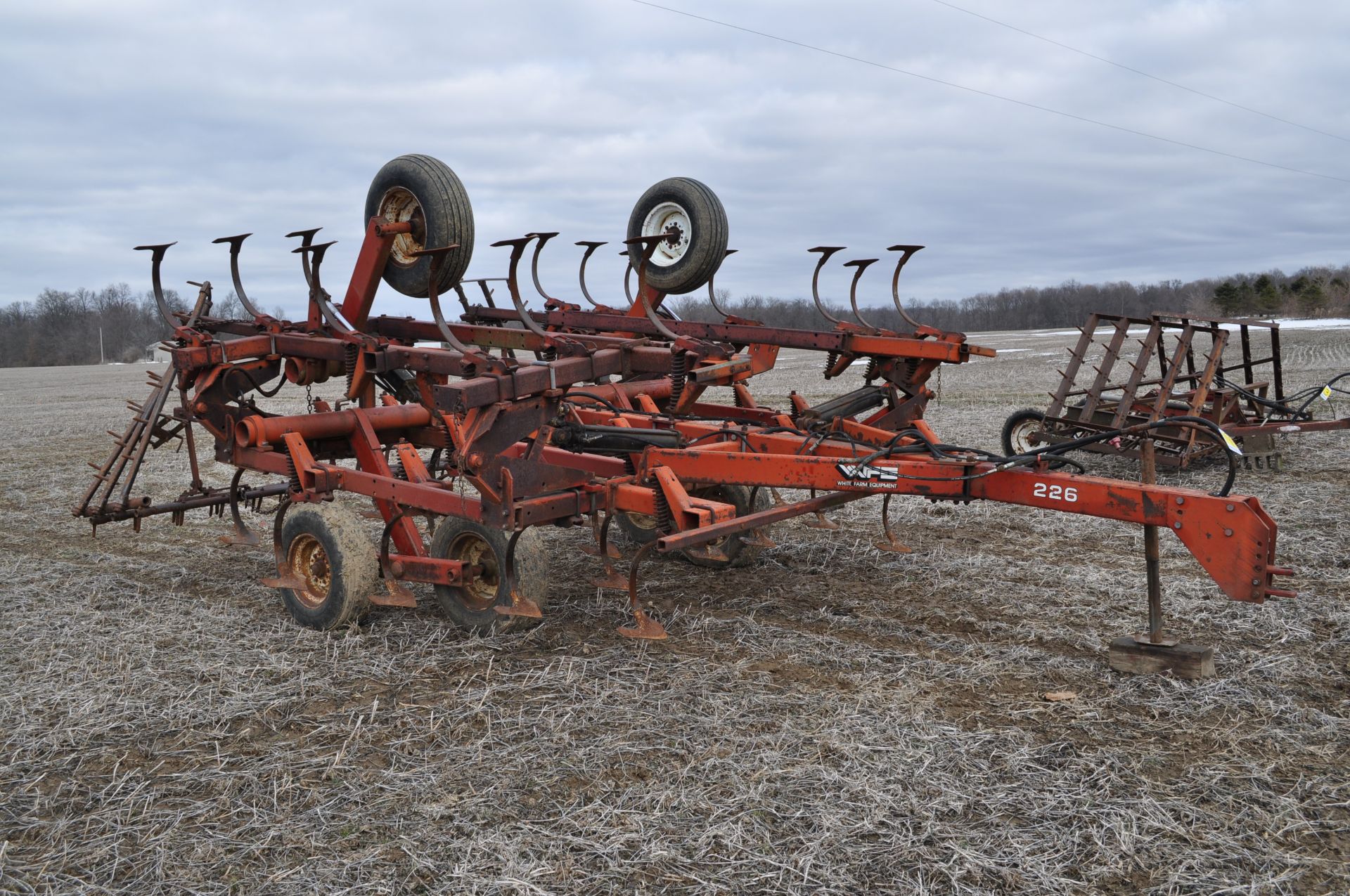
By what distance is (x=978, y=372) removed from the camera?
2825 cm

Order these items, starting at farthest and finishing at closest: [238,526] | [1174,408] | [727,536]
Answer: [1174,408], [238,526], [727,536]

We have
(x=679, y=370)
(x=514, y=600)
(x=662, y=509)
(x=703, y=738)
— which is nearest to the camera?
(x=703, y=738)

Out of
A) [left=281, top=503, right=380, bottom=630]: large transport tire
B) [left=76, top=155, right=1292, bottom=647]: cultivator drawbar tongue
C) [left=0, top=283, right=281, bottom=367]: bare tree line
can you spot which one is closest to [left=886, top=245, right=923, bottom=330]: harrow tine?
[left=76, top=155, right=1292, bottom=647]: cultivator drawbar tongue

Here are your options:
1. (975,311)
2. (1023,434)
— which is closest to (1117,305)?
(975,311)

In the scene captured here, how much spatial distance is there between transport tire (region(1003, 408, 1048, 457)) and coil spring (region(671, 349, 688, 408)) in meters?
5.54

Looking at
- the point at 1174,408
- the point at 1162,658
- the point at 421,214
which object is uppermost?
the point at 421,214

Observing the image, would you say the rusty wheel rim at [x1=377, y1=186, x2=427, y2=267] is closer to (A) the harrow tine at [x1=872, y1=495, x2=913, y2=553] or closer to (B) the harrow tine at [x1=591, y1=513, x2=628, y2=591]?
(B) the harrow tine at [x1=591, y1=513, x2=628, y2=591]

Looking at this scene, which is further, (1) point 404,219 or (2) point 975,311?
(2) point 975,311

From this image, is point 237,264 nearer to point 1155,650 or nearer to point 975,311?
point 1155,650

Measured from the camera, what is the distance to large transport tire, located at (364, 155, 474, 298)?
22.5 ft

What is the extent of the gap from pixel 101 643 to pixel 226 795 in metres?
2.46

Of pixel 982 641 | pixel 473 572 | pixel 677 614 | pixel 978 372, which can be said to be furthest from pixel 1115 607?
pixel 978 372

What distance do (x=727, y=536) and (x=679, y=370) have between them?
1179mm

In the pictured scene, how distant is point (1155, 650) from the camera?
495cm
